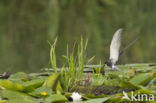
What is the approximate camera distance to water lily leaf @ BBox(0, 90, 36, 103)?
1.37 metres

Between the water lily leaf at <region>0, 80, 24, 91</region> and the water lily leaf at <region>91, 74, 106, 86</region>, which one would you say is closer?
the water lily leaf at <region>0, 80, 24, 91</region>

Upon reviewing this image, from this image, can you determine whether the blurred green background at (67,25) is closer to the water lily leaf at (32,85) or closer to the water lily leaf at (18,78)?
the water lily leaf at (18,78)

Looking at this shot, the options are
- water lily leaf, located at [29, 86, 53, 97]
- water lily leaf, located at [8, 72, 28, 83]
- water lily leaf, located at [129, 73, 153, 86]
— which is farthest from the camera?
water lily leaf, located at [8, 72, 28, 83]

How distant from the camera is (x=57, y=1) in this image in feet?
17.6

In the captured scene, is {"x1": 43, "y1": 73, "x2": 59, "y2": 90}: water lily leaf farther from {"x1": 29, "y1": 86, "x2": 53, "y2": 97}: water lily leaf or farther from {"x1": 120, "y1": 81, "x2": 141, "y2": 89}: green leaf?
{"x1": 120, "y1": 81, "x2": 141, "y2": 89}: green leaf

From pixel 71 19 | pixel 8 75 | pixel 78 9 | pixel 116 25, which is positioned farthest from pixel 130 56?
pixel 8 75

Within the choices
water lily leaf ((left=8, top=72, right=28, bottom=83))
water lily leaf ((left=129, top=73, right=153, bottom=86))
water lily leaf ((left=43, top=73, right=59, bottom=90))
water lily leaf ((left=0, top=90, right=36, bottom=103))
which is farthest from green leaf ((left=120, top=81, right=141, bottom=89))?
water lily leaf ((left=8, top=72, right=28, bottom=83))

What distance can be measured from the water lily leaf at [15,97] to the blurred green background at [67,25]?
231 cm

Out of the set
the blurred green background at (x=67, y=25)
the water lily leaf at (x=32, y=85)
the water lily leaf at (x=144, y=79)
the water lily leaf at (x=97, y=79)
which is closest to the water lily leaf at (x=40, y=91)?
the water lily leaf at (x=32, y=85)

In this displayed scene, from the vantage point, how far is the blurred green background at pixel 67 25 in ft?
13.6

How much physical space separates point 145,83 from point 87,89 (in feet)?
0.94

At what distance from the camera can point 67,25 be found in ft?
16.7

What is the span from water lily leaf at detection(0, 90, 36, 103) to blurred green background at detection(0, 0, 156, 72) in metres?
2.31

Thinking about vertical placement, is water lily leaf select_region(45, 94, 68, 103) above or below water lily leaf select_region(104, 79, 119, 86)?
below
